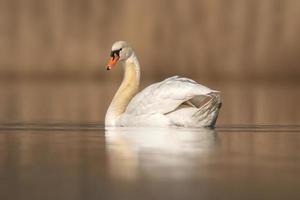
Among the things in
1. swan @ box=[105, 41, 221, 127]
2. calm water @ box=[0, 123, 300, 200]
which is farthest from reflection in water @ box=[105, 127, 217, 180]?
swan @ box=[105, 41, 221, 127]

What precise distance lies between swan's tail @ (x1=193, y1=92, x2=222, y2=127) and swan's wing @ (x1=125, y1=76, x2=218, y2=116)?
11 cm

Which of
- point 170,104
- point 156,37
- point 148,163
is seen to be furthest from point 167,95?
point 156,37

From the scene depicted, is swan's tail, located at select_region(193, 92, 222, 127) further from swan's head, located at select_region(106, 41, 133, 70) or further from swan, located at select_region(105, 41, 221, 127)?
swan's head, located at select_region(106, 41, 133, 70)

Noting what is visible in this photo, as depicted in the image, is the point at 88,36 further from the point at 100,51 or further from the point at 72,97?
the point at 72,97

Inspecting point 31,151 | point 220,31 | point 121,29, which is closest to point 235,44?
point 220,31

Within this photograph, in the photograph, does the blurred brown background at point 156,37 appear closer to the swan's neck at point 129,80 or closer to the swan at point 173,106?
the swan's neck at point 129,80

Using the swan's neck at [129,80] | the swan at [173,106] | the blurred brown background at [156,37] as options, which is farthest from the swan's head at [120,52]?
the blurred brown background at [156,37]

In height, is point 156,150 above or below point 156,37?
above

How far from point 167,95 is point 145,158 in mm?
2329

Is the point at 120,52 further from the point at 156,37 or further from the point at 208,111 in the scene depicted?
the point at 156,37

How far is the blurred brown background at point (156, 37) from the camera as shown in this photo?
25703 mm

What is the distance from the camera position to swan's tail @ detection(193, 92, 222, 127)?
947 centimetres

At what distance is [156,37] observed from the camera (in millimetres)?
26531

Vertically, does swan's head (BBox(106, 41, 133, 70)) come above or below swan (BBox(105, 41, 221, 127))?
above
